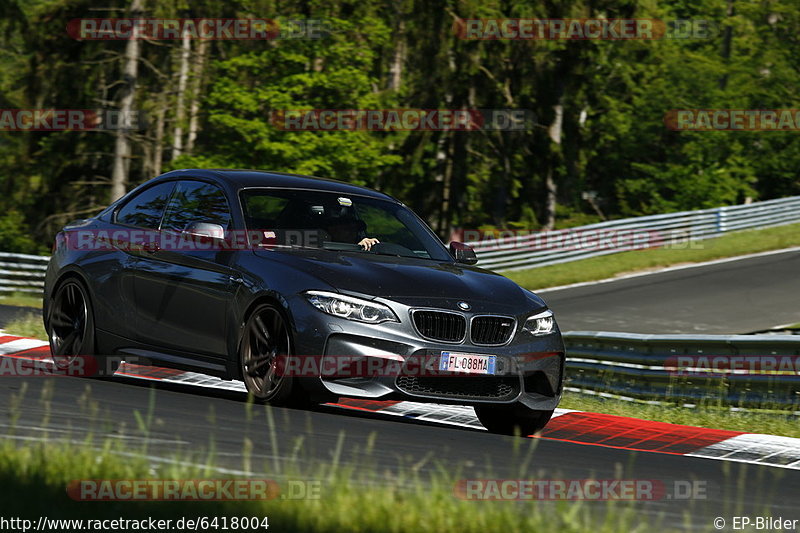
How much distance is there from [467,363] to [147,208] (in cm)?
315

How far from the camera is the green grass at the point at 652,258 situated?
31094 millimetres

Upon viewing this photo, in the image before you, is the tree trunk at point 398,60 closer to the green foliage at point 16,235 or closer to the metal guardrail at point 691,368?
the green foliage at point 16,235

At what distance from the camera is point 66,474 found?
5176 millimetres

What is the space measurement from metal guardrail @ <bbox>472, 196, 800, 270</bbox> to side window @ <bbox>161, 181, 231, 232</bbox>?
23489mm

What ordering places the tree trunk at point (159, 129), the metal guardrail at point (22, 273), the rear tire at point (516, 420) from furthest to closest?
the tree trunk at point (159, 129)
the metal guardrail at point (22, 273)
the rear tire at point (516, 420)

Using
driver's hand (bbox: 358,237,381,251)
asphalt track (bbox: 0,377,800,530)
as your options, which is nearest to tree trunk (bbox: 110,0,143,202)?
driver's hand (bbox: 358,237,381,251)

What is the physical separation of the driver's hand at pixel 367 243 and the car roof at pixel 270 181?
508 millimetres

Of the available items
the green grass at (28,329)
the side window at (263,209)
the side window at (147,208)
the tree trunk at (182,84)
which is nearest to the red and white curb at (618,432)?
the side window at (147,208)

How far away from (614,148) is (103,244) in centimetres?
5642

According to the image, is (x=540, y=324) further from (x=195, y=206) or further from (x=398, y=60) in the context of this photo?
(x=398, y=60)

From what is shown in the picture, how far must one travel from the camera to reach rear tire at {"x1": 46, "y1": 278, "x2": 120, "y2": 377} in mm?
9688

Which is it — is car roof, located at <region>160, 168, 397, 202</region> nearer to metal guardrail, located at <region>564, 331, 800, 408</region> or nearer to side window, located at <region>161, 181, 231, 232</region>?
side window, located at <region>161, 181, 231, 232</region>

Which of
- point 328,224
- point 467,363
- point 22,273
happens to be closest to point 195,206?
point 328,224

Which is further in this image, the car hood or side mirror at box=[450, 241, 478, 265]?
side mirror at box=[450, 241, 478, 265]
